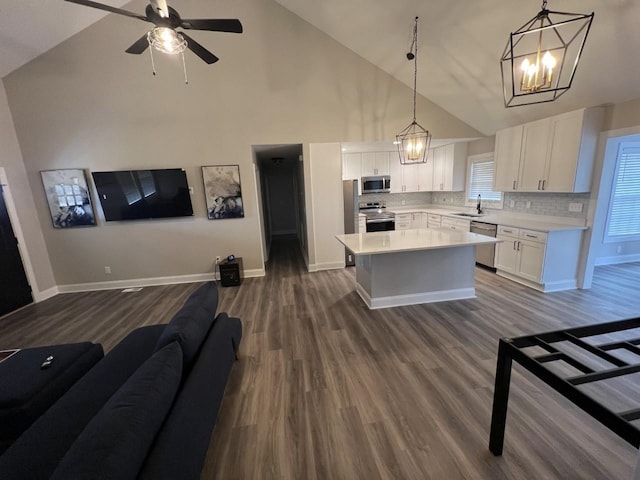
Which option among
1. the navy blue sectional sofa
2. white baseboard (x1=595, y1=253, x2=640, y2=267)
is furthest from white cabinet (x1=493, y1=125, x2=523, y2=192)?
the navy blue sectional sofa

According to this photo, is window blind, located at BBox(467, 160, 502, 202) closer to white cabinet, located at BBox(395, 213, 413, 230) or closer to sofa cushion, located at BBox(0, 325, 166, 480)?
white cabinet, located at BBox(395, 213, 413, 230)

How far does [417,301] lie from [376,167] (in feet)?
12.0

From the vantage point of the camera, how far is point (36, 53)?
3928 millimetres

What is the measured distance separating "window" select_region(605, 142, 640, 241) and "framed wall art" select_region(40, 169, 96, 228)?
28.4 ft

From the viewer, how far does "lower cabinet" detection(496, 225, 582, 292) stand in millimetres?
3705

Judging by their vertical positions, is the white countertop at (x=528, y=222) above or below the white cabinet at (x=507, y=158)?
below

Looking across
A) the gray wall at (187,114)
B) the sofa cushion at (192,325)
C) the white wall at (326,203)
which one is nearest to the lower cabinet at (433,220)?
the gray wall at (187,114)

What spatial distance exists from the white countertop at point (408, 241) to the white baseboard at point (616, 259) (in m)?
3.31

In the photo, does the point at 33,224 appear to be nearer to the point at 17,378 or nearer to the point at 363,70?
the point at 17,378

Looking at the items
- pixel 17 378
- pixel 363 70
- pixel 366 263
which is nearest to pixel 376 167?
pixel 363 70

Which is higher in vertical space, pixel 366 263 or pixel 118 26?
pixel 118 26

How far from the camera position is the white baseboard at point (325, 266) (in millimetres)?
5199

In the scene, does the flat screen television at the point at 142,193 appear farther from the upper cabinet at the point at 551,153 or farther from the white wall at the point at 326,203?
the upper cabinet at the point at 551,153

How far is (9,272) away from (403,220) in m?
7.11
